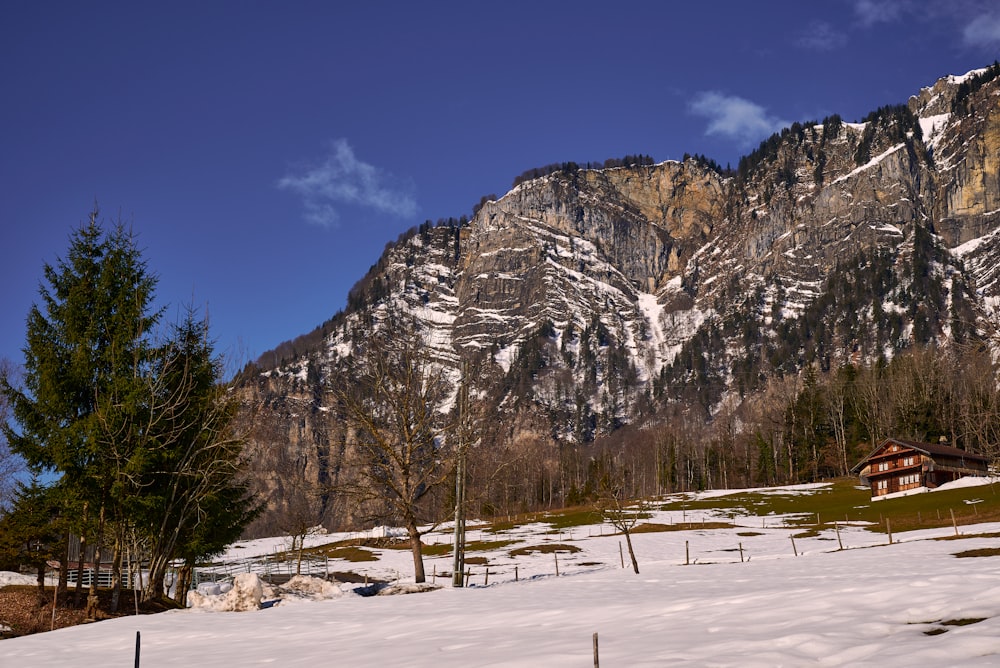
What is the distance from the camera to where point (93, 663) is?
1523 cm

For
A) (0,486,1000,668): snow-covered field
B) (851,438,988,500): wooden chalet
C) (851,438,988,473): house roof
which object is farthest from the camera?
(851,438,988,500): wooden chalet

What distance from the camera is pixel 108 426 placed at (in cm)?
2650

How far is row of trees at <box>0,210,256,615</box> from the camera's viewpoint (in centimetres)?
2686

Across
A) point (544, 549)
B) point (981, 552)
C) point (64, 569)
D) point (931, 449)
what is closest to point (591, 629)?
point (64, 569)

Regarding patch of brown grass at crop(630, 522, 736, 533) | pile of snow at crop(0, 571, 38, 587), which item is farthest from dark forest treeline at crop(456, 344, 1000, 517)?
pile of snow at crop(0, 571, 38, 587)

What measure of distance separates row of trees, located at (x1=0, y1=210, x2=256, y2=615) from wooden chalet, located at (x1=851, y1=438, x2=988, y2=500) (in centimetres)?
7911

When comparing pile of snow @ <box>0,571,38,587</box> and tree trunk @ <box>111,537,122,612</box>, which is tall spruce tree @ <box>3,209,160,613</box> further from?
pile of snow @ <box>0,571,38,587</box>

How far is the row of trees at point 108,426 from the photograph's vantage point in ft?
88.1

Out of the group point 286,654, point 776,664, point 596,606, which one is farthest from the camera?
point 596,606

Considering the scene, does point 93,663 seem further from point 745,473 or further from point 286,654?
point 745,473

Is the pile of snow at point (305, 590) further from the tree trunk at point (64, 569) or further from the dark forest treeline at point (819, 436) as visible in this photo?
the dark forest treeline at point (819, 436)

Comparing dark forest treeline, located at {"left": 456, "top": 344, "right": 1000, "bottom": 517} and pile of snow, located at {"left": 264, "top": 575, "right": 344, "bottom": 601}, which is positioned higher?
dark forest treeline, located at {"left": 456, "top": 344, "right": 1000, "bottom": 517}

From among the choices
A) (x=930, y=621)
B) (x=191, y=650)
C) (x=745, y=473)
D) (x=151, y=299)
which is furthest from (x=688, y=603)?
(x=745, y=473)

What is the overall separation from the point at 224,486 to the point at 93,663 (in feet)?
57.2
